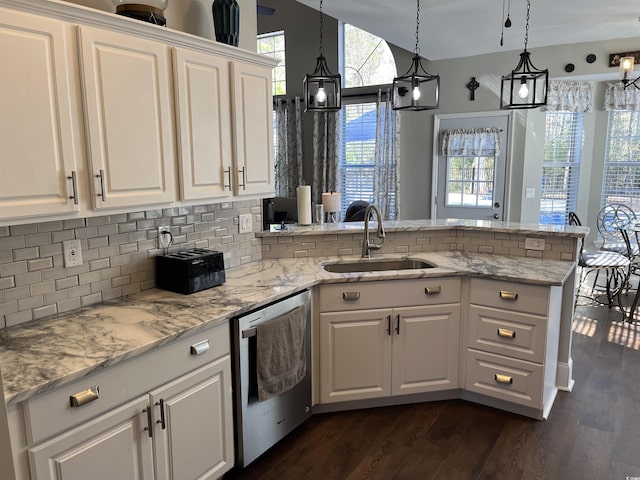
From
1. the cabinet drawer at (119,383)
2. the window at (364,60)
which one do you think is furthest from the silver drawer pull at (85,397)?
the window at (364,60)

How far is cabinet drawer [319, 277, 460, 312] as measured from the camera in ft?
8.81

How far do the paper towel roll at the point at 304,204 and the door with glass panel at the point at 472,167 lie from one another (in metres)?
3.12

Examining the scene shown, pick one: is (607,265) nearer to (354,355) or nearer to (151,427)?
(354,355)

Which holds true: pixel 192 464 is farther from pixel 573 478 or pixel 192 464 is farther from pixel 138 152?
pixel 573 478

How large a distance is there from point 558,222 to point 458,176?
1.50 meters

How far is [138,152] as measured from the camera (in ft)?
6.56

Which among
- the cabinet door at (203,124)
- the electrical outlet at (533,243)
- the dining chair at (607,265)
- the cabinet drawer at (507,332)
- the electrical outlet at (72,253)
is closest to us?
the electrical outlet at (72,253)

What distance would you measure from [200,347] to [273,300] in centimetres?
49

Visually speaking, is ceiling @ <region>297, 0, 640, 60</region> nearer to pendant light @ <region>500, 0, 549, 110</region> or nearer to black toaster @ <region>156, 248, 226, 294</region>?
pendant light @ <region>500, 0, 549, 110</region>

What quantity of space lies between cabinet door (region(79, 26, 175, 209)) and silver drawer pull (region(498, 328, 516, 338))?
6.50 ft

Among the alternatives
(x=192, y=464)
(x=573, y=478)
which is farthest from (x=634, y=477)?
(x=192, y=464)

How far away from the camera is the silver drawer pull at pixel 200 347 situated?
193 centimetres

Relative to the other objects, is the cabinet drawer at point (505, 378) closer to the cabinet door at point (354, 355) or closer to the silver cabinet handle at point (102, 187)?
the cabinet door at point (354, 355)

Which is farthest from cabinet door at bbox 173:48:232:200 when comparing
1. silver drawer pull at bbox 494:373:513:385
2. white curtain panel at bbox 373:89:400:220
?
white curtain panel at bbox 373:89:400:220
